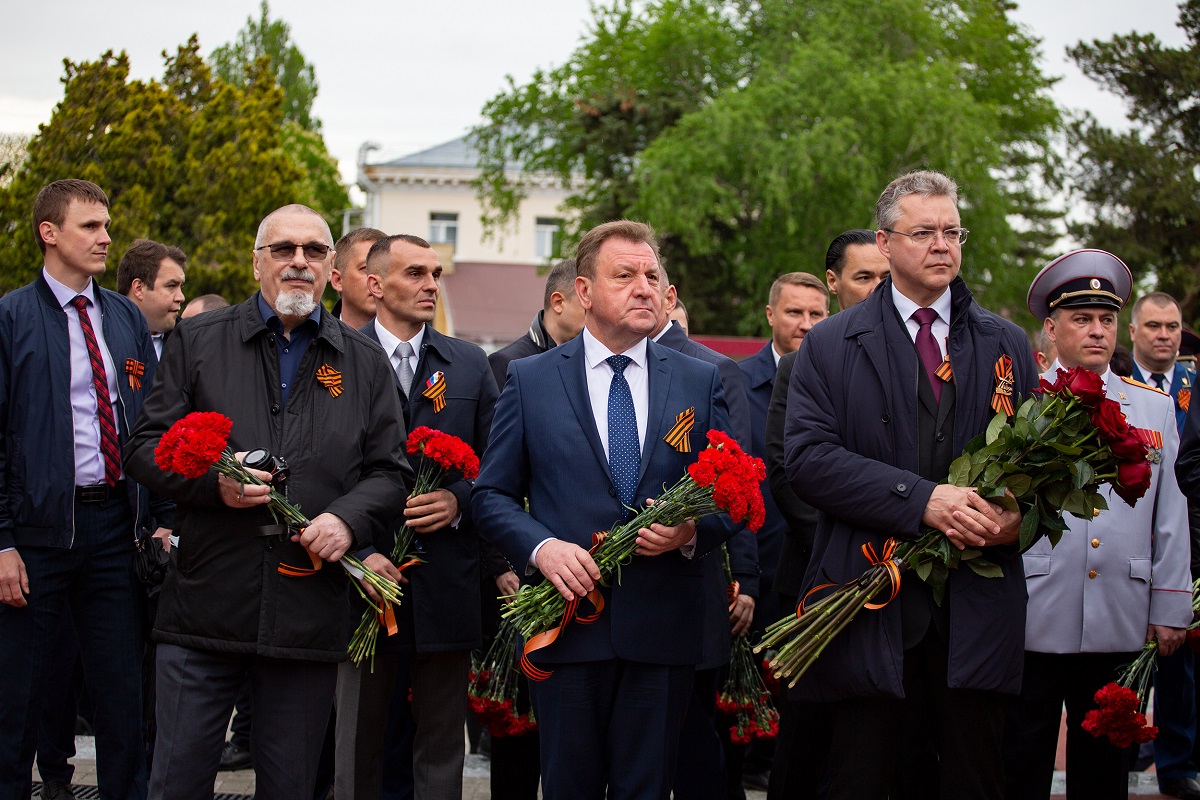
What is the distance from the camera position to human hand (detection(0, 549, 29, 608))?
5051 millimetres

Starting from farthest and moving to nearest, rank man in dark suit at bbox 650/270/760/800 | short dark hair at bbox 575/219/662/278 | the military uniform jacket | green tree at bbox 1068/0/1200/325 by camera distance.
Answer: green tree at bbox 1068/0/1200/325
the military uniform jacket
man in dark suit at bbox 650/270/760/800
short dark hair at bbox 575/219/662/278

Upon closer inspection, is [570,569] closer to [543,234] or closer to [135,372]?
[135,372]

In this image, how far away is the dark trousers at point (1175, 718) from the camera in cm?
706

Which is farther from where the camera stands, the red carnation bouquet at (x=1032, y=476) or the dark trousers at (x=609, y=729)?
the dark trousers at (x=609, y=729)

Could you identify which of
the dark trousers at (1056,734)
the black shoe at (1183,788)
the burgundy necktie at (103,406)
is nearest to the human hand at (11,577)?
the burgundy necktie at (103,406)

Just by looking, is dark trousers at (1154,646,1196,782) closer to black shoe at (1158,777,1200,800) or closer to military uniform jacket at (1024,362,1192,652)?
black shoe at (1158,777,1200,800)

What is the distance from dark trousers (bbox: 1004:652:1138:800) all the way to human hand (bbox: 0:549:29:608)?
4.04 metres

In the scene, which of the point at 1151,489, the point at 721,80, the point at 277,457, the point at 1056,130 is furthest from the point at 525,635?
the point at 1056,130

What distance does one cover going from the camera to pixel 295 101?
168 ft

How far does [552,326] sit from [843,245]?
160 cm

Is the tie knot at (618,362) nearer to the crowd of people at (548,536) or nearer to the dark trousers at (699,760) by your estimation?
the crowd of people at (548,536)

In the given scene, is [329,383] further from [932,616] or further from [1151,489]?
[1151,489]

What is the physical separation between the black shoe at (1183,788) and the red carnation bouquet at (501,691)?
378 centimetres

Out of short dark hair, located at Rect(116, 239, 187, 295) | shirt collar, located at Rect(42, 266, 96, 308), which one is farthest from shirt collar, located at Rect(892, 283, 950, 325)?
short dark hair, located at Rect(116, 239, 187, 295)
